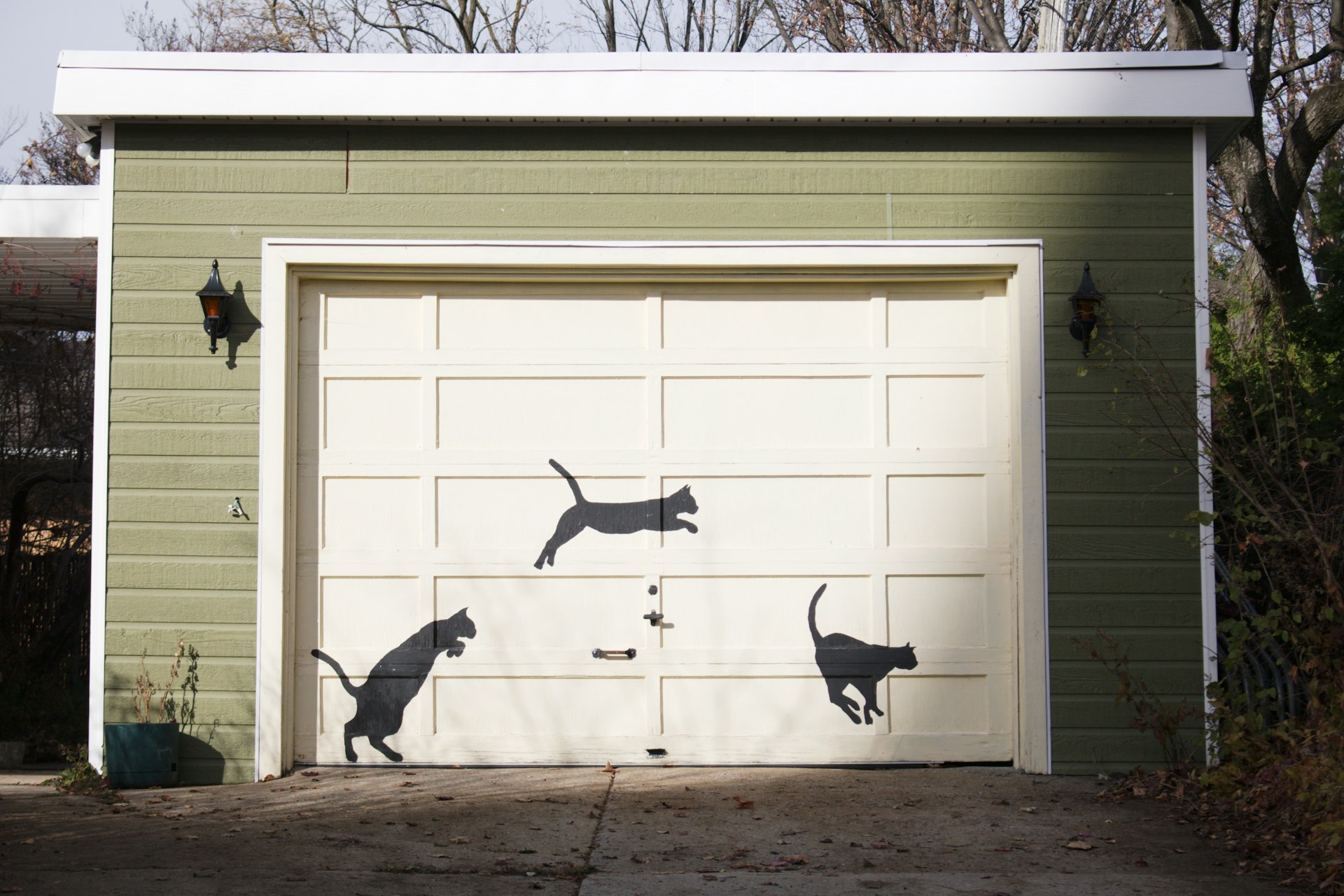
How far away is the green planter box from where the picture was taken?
513 cm

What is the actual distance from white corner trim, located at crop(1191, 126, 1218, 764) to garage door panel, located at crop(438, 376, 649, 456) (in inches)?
104

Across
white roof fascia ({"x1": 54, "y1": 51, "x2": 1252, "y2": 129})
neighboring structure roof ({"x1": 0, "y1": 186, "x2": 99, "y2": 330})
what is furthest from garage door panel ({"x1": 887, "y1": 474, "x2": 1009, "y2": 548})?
neighboring structure roof ({"x1": 0, "y1": 186, "x2": 99, "y2": 330})

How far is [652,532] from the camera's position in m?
5.47

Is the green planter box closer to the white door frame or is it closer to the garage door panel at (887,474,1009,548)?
the white door frame

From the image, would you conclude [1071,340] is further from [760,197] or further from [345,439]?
[345,439]

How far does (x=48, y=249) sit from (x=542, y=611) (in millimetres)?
3470

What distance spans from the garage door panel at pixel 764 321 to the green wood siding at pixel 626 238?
32 cm

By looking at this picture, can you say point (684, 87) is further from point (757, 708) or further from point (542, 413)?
point (757, 708)

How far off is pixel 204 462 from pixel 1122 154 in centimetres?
467

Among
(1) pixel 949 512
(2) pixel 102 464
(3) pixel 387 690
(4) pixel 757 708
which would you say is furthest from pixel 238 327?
(1) pixel 949 512

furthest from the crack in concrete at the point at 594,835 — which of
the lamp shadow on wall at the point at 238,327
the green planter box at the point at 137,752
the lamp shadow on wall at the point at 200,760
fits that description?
the lamp shadow on wall at the point at 238,327

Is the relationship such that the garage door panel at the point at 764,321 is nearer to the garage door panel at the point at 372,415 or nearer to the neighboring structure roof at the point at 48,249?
the garage door panel at the point at 372,415

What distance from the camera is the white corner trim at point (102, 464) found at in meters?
5.27

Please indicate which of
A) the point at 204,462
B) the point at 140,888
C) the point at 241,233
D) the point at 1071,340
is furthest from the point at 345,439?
Answer: the point at 1071,340
